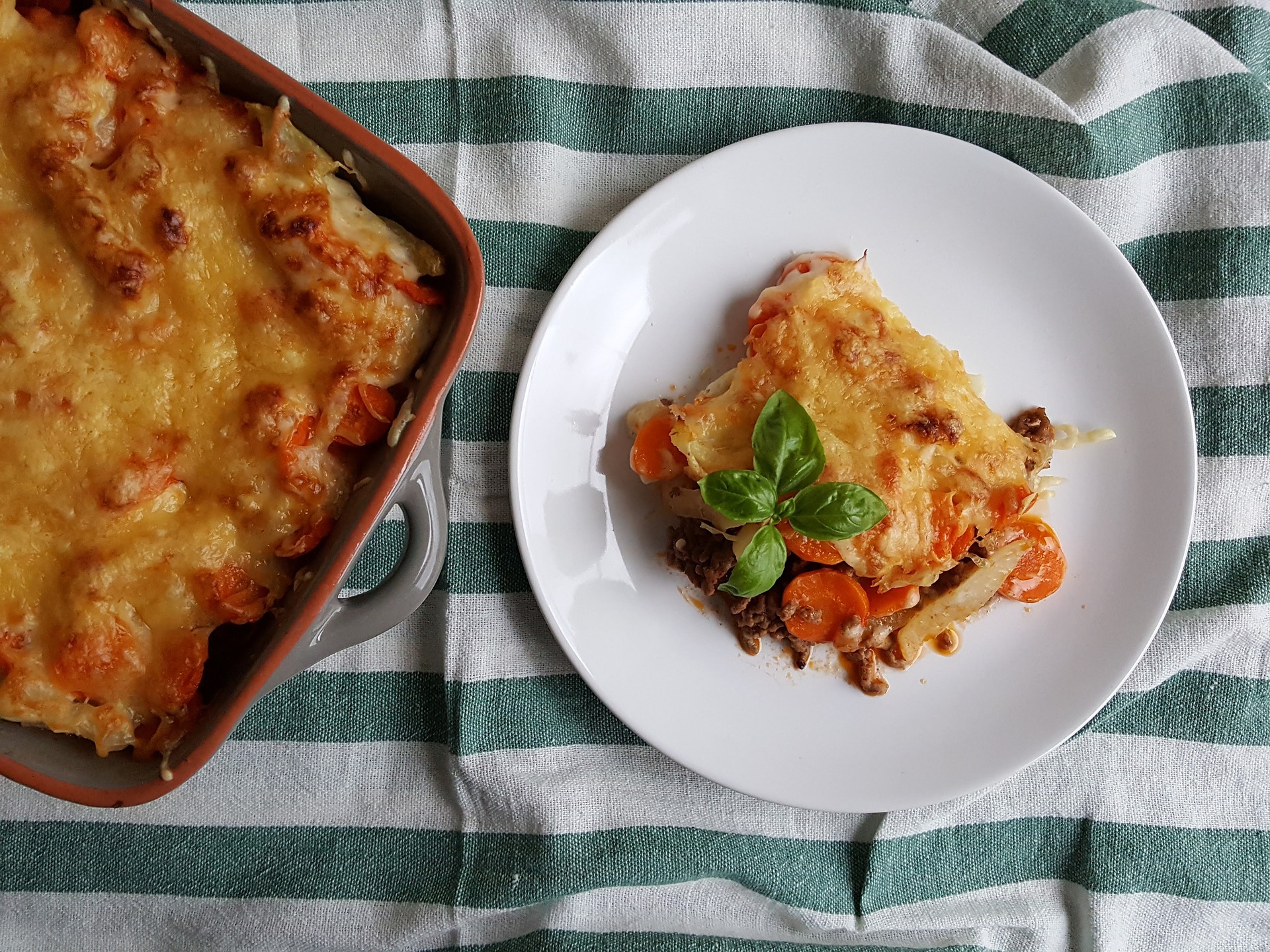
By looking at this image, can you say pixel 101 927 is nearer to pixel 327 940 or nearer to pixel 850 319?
pixel 327 940

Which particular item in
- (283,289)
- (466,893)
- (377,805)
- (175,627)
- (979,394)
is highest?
(283,289)

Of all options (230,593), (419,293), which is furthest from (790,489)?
(230,593)

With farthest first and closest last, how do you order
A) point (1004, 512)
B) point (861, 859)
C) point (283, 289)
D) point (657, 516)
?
point (861, 859)
point (657, 516)
point (1004, 512)
point (283, 289)

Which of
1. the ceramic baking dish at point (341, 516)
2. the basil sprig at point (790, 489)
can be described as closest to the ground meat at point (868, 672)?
the basil sprig at point (790, 489)

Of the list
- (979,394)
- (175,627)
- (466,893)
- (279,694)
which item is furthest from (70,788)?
(979,394)

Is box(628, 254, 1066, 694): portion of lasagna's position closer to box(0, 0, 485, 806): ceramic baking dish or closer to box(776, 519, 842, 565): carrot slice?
box(776, 519, 842, 565): carrot slice

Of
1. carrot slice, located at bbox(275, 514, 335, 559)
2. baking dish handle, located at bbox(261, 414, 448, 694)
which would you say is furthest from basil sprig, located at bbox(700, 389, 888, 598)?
carrot slice, located at bbox(275, 514, 335, 559)

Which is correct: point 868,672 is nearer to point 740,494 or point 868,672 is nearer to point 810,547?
point 810,547

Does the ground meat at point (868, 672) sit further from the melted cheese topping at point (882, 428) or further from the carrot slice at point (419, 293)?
the carrot slice at point (419, 293)

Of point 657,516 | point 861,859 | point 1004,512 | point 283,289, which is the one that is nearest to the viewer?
point 283,289
